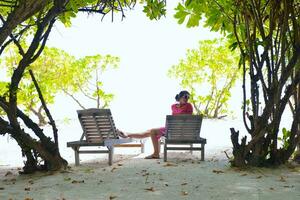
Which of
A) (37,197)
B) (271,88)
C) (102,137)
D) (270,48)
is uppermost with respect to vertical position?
(270,48)

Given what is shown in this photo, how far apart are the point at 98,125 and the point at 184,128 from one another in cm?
153

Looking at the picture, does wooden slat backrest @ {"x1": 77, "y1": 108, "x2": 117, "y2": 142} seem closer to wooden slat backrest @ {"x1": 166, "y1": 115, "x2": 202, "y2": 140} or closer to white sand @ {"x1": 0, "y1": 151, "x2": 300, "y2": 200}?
white sand @ {"x1": 0, "y1": 151, "x2": 300, "y2": 200}

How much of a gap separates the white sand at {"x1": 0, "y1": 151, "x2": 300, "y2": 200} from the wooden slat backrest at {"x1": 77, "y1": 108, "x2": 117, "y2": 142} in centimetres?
60

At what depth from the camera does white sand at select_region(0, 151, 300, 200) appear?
4.82 metres

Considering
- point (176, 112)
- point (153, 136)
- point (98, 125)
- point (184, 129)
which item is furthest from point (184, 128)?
point (98, 125)

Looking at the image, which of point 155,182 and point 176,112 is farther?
point 176,112

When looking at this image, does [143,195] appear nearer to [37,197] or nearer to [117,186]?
[117,186]

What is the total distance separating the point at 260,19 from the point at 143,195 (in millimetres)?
3185

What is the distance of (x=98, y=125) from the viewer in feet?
25.3

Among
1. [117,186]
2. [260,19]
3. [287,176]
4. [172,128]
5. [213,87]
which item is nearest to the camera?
[117,186]

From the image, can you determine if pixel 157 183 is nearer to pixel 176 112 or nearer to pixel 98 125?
pixel 98 125

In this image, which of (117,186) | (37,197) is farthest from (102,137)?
(37,197)

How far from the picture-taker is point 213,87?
21609mm

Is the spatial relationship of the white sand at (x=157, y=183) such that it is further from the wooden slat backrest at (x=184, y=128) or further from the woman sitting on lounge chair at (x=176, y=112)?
the woman sitting on lounge chair at (x=176, y=112)
